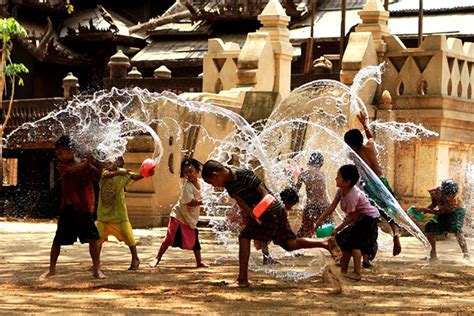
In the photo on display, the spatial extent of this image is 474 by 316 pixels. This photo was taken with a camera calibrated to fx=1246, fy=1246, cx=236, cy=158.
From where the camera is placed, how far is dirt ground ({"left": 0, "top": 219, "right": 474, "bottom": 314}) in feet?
31.8

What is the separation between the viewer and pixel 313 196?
47.5 ft

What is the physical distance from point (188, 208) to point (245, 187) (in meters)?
2.65

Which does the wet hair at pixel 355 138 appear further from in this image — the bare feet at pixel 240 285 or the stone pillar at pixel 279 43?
the stone pillar at pixel 279 43

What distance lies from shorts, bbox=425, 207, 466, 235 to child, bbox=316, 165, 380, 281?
2.49 metres

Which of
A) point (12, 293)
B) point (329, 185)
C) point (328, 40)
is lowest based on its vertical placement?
point (12, 293)

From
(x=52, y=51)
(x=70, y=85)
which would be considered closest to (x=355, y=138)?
(x=70, y=85)

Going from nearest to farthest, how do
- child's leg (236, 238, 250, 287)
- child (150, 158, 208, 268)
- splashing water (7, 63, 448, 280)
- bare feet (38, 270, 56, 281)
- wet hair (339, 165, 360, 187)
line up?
child's leg (236, 238, 250, 287) → bare feet (38, 270, 56, 281) → wet hair (339, 165, 360, 187) → child (150, 158, 208, 268) → splashing water (7, 63, 448, 280)

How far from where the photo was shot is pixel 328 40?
95.0 feet

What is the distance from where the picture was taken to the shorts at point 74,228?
1193 cm

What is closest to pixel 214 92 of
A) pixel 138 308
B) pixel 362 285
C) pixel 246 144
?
pixel 246 144

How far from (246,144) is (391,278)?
4220 millimetres

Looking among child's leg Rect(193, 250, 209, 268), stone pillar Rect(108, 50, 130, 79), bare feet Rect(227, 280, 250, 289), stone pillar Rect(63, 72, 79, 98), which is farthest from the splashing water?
stone pillar Rect(63, 72, 79, 98)

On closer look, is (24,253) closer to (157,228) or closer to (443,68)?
(157,228)

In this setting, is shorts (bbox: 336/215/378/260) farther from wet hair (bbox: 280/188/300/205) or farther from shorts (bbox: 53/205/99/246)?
shorts (bbox: 53/205/99/246)
